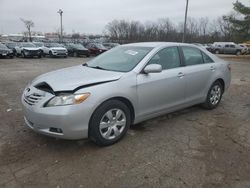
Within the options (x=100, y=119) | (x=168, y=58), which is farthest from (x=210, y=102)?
(x=100, y=119)

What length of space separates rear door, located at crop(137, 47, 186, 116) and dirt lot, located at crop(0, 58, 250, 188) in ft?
1.51

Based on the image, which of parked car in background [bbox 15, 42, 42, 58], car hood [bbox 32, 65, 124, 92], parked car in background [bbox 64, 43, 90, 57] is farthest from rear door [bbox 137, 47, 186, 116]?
parked car in background [bbox 64, 43, 90, 57]

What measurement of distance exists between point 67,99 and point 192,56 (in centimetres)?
293

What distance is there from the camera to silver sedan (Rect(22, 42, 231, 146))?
3469mm

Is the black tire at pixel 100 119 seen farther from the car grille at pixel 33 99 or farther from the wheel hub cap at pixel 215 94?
the wheel hub cap at pixel 215 94

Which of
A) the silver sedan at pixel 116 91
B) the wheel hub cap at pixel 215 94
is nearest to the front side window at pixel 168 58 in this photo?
the silver sedan at pixel 116 91

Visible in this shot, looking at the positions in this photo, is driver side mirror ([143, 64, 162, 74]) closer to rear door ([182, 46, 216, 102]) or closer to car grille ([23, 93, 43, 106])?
rear door ([182, 46, 216, 102])

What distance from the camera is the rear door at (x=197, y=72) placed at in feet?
16.3

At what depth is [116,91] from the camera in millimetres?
3746

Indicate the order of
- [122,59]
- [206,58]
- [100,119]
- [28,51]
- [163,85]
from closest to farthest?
[100,119] → [163,85] → [122,59] → [206,58] → [28,51]

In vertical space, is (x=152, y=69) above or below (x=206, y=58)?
below

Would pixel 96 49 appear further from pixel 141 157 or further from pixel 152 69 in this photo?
pixel 141 157

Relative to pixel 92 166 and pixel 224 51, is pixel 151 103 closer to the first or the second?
pixel 92 166

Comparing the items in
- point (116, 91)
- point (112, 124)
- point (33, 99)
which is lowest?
point (112, 124)
